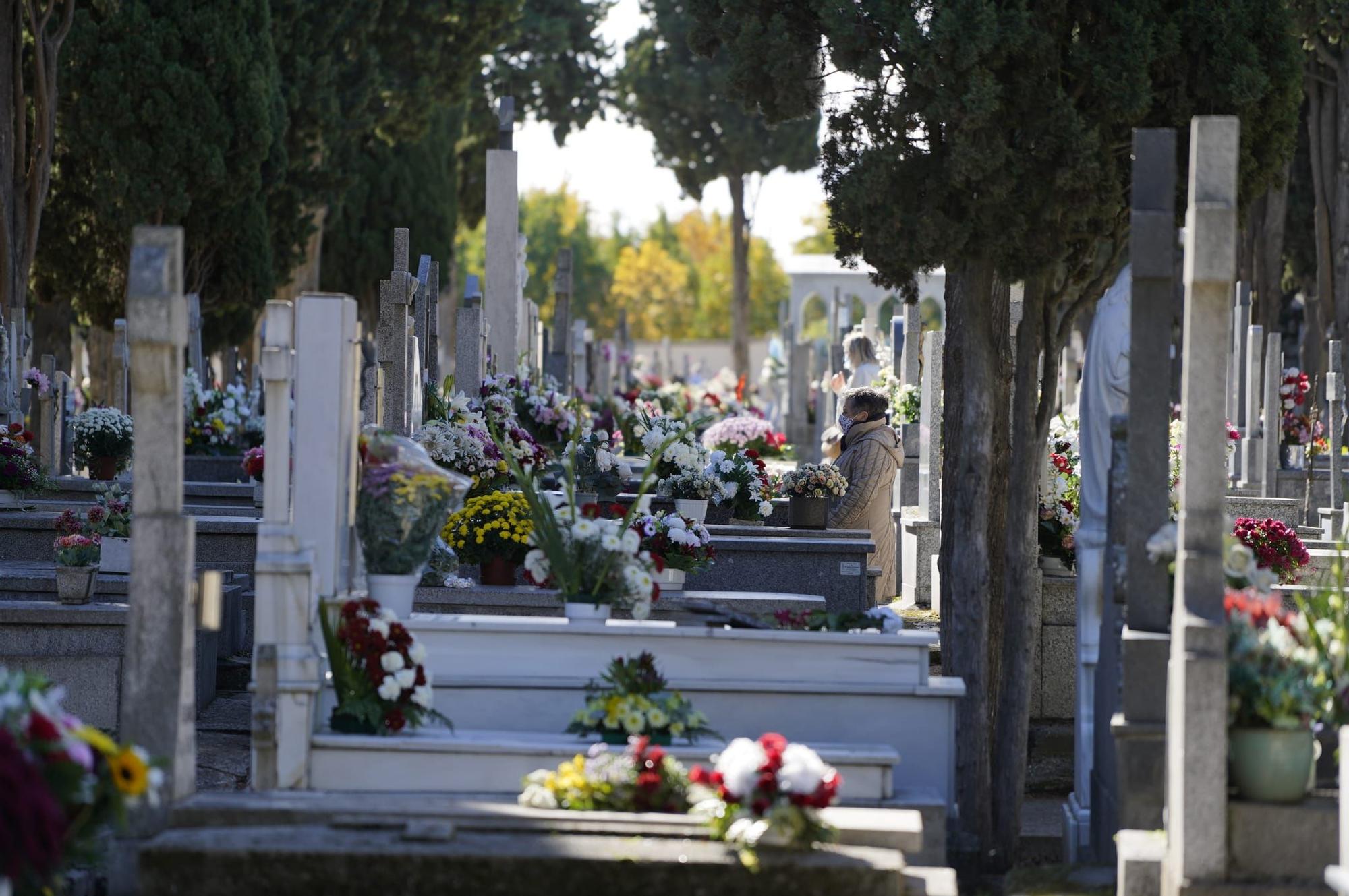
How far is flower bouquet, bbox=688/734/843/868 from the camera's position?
5395 mm

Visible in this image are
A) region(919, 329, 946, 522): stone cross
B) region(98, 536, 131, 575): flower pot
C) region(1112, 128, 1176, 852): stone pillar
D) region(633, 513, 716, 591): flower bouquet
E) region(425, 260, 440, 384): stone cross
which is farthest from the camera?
region(919, 329, 946, 522): stone cross

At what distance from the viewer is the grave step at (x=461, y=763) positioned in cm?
637

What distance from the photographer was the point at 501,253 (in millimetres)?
14688

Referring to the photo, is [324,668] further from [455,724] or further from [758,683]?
[758,683]

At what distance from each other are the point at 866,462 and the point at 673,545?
318 centimetres

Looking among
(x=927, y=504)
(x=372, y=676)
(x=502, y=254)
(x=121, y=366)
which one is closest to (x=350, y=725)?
(x=372, y=676)

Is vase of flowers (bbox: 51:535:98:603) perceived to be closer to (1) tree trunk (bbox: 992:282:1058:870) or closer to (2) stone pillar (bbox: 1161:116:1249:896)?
(1) tree trunk (bbox: 992:282:1058:870)

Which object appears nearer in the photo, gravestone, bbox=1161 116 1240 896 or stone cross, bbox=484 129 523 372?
gravestone, bbox=1161 116 1240 896

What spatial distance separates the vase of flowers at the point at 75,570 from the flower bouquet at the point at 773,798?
17.2ft

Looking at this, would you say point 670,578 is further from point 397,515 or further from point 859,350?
point 859,350

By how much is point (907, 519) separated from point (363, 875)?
9.39 m

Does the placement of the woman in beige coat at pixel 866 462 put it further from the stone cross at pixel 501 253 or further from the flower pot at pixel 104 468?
the flower pot at pixel 104 468

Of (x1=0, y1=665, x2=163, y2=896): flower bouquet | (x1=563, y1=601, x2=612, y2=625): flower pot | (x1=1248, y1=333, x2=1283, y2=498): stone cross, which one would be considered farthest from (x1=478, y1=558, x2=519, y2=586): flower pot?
(x1=1248, y1=333, x2=1283, y2=498): stone cross

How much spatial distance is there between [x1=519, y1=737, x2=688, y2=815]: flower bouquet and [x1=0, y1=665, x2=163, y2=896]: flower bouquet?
1.29m
